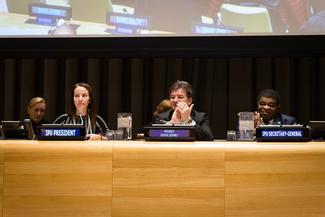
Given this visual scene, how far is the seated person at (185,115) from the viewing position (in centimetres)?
244

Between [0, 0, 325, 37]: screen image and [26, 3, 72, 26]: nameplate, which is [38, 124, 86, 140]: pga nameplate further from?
[26, 3, 72, 26]: nameplate

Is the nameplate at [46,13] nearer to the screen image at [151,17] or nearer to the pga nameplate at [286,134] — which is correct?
the screen image at [151,17]

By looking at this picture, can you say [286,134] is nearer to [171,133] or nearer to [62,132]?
[171,133]

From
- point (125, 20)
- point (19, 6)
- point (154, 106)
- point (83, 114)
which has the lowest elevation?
point (83, 114)

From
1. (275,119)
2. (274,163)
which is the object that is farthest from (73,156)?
(275,119)

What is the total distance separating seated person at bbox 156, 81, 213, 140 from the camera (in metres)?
2.44

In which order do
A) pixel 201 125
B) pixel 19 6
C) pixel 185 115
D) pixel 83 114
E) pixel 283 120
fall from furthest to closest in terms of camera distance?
pixel 19 6 → pixel 283 120 → pixel 83 114 → pixel 201 125 → pixel 185 115

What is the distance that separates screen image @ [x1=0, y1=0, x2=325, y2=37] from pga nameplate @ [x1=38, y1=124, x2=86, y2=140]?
2.21 metres

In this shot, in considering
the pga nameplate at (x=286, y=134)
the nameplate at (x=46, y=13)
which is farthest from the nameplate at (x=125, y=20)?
the pga nameplate at (x=286, y=134)

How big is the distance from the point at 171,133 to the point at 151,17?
2.40m

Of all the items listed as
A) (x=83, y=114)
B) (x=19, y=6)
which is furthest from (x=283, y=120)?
(x=19, y=6)

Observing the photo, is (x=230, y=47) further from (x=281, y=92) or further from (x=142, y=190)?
(x=142, y=190)

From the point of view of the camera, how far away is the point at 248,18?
4.07m

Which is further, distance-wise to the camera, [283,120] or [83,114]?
[283,120]
